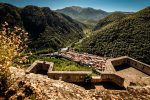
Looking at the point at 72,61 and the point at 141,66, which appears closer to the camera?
the point at 141,66

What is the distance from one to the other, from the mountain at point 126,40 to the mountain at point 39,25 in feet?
81.8

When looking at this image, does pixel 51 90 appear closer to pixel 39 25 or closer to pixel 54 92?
pixel 54 92

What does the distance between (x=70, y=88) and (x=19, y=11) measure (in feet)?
398

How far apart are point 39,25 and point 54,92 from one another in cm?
11670

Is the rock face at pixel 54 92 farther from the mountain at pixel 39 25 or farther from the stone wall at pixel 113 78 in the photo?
the mountain at pixel 39 25

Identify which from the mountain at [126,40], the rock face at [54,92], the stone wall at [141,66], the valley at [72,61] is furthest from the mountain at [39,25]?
the rock face at [54,92]

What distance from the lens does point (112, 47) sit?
240ft

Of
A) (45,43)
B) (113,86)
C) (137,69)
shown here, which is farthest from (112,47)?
(113,86)

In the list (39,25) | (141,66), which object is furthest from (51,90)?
(39,25)

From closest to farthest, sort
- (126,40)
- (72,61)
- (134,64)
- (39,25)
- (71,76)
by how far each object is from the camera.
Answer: (71,76), (134,64), (72,61), (126,40), (39,25)

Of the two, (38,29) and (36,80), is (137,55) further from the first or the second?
(38,29)

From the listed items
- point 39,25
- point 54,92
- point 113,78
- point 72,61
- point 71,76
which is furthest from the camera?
point 39,25

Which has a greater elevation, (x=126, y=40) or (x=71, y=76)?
(x=71, y=76)

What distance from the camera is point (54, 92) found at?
4910mm
